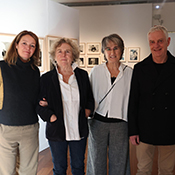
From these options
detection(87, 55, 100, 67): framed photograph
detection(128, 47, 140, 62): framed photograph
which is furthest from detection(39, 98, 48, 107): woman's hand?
detection(128, 47, 140, 62): framed photograph

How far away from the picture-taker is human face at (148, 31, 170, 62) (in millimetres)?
2207

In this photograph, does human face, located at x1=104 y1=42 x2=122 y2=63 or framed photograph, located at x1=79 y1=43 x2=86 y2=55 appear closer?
human face, located at x1=104 y1=42 x2=122 y2=63

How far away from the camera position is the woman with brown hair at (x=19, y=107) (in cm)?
208

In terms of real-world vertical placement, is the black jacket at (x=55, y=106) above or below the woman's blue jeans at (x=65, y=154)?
above

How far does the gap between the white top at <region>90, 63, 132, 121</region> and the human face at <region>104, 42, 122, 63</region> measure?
116mm

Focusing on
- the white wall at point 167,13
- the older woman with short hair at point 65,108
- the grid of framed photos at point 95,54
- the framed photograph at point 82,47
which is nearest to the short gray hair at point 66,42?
the older woman with short hair at point 65,108

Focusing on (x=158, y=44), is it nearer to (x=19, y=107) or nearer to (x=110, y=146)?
(x=110, y=146)

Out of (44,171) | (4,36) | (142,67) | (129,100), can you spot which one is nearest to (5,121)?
(129,100)

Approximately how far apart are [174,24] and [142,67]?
5.83 meters

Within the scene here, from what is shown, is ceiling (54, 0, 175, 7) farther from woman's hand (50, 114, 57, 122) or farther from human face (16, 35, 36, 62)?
Result: woman's hand (50, 114, 57, 122)

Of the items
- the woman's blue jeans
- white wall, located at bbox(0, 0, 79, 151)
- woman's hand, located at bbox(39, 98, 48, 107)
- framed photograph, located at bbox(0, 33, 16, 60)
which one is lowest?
the woman's blue jeans

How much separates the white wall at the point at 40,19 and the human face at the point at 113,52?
212 cm

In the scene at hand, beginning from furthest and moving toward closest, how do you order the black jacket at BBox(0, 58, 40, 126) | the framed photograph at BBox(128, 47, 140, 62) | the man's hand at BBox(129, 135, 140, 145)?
1. the framed photograph at BBox(128, 47, 140, 62)
2. the man's hand at BBox(129, 135, 140, 145)
3. the black jacket at BBox(0, 58, 40, 126)

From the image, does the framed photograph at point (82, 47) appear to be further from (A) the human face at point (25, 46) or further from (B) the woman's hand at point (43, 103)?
(B) the woman's hand at point (43, 103)
